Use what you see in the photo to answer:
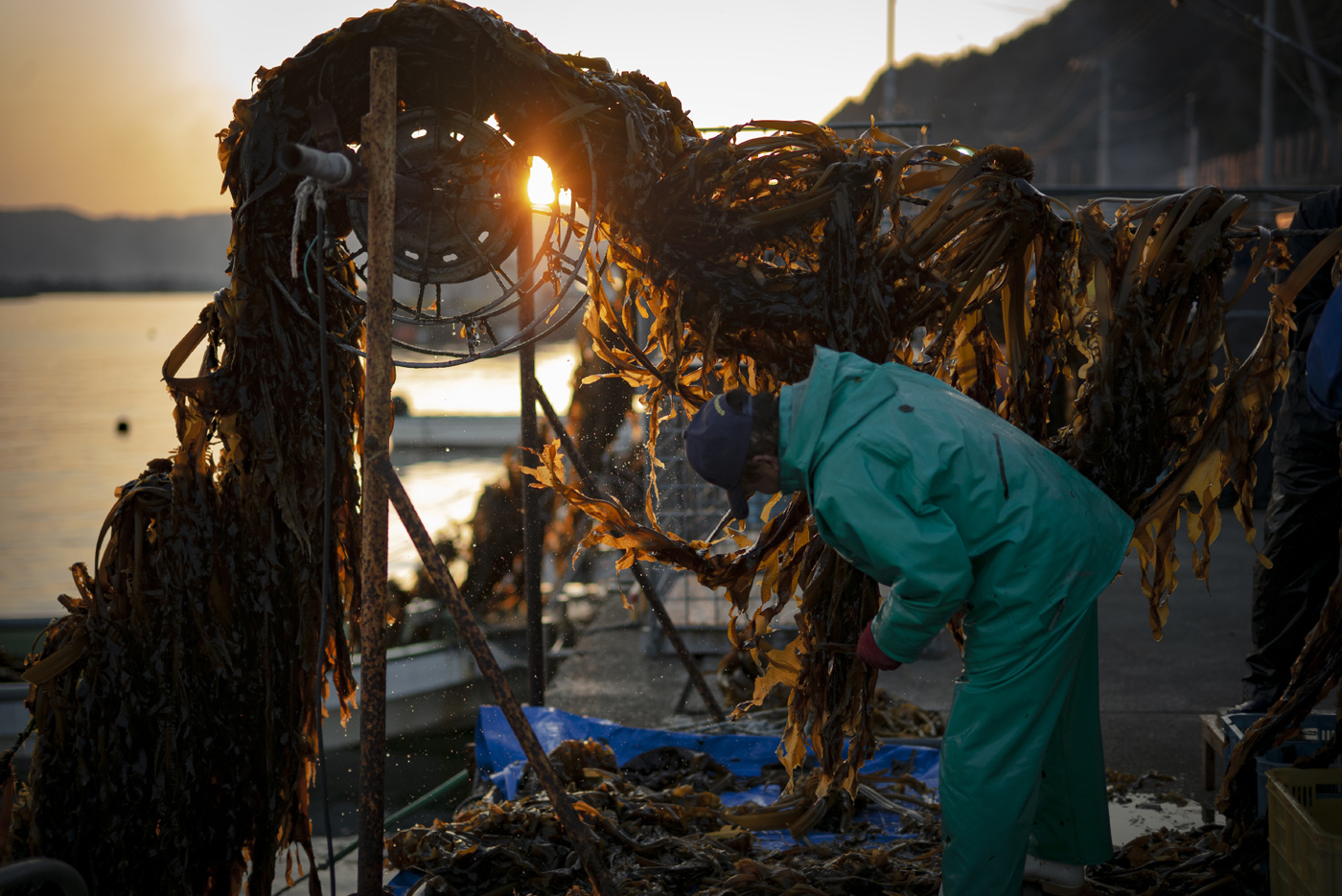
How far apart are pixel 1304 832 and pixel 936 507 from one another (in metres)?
1.27

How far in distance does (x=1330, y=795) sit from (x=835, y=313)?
2005mm

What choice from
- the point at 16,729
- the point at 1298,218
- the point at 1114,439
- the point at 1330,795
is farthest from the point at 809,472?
the point at 16,729

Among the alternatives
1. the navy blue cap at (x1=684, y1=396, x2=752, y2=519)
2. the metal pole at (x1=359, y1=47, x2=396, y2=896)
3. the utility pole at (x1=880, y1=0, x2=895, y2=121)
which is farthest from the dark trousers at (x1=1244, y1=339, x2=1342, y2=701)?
the utility pole at (x1=880, y1=0, x2=895, y2=121)

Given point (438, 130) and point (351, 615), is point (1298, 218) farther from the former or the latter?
point (351, 615)

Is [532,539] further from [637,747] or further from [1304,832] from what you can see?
[1304,832]

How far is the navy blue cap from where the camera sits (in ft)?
8.34

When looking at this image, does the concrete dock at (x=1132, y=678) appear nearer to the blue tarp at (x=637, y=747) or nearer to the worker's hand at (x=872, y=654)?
the blue tarp at (x=637, y=747)

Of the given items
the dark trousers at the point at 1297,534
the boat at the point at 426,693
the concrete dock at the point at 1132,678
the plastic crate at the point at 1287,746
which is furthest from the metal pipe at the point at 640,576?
the dark trousers at the point at 1297,534

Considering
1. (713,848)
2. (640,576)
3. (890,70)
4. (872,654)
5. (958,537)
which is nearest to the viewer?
(958,537)

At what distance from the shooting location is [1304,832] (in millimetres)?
2557

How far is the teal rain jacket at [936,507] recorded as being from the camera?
7.97 ft

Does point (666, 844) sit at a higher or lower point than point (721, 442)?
lower

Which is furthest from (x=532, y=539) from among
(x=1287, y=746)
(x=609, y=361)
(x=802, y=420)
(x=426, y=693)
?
(x=1287, y=746)

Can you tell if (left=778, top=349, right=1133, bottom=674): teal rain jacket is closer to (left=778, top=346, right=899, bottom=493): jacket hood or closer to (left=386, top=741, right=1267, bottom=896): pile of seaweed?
(left=778, top=346, right=899, bottom=493): jacket hood
